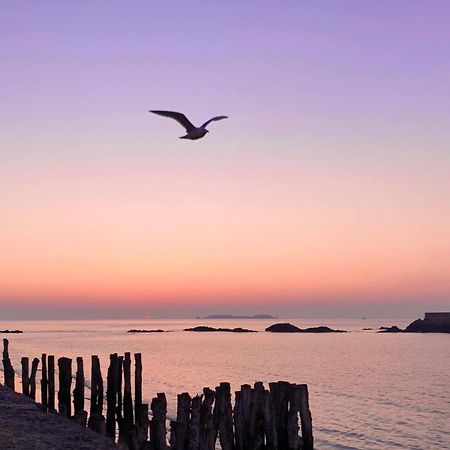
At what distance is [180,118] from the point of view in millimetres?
14492

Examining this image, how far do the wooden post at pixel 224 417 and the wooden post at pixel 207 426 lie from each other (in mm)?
157

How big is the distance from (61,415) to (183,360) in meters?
53.6

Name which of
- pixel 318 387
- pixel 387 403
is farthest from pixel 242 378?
pixel 387 403

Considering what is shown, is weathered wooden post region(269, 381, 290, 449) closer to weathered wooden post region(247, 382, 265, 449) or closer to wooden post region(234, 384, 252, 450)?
weathered wooden post region(247, 382, 265, 449)

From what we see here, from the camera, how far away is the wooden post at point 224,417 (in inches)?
589

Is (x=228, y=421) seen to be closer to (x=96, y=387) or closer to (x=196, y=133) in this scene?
(x=196, y=133)

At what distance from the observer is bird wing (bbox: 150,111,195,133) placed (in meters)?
14.1

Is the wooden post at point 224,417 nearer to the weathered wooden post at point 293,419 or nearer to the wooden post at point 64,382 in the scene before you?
the weathered wooden post at point 293,419

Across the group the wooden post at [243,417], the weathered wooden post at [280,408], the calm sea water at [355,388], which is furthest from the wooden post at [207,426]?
the calm sea water at [355,388]

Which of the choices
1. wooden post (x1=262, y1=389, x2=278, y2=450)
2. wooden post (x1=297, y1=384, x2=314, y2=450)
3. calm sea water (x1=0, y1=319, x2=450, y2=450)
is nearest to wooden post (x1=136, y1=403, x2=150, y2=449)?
wooden post (x1=262, y1=389, x2=278, y2=450)

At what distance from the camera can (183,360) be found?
70.3 m

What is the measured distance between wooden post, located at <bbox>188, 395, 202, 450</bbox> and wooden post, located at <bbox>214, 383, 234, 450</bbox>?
2.43 ft

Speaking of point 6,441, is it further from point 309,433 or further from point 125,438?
point 309,433

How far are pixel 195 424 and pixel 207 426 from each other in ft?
1.11
